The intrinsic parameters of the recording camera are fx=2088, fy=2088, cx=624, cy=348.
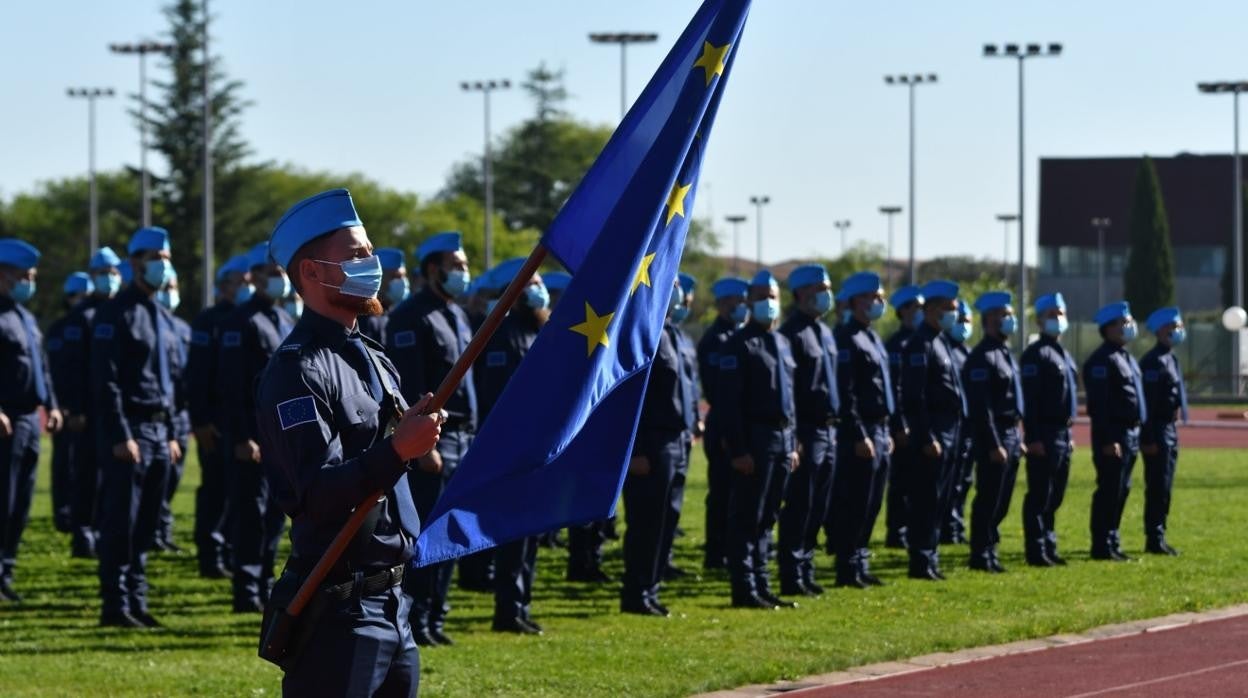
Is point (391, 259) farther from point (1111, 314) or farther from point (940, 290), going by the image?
point (1111, 314)

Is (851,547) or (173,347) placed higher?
(173,347)

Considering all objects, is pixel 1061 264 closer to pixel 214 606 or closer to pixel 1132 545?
pixel 1132 545

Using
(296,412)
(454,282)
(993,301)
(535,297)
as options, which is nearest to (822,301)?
(535,297)

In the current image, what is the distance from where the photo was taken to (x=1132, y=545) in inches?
707

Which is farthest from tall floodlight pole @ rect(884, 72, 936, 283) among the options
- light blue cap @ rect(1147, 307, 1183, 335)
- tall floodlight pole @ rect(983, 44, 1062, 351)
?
light blue cap @ rect(1147, 307, 1183, 335)

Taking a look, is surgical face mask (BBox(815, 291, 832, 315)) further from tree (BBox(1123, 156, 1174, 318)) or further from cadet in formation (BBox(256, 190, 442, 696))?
tree (BBox(1123, 156, 1174, 318))

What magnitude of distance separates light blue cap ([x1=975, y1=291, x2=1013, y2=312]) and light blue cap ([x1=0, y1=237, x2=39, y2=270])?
7329mm

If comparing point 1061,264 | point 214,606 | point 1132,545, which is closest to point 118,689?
point 214,606

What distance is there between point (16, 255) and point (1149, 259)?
3172 inches

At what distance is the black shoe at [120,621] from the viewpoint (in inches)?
476

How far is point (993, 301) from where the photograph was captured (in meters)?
16.8

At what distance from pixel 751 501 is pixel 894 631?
1.67 meters

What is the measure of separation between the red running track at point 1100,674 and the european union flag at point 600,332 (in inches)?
176

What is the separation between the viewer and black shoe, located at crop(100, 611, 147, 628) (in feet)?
39.7
